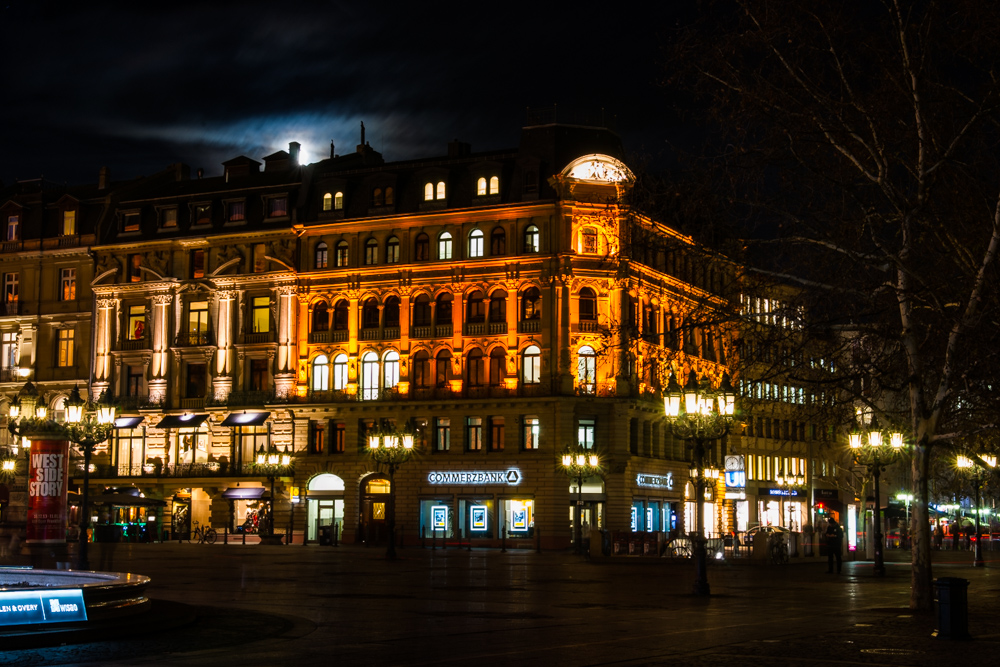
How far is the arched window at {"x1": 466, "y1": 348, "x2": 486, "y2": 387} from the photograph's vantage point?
6694 centimetres

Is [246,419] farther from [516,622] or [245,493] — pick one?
[516,622]

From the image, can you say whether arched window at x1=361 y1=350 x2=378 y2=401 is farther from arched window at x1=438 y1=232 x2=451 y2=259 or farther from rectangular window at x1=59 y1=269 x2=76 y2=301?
rectangular window at x1=59 y1=269 x2=76 y2=301

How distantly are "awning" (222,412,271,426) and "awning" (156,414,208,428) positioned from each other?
6.11ft

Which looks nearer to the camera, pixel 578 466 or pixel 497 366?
pixel 578 466

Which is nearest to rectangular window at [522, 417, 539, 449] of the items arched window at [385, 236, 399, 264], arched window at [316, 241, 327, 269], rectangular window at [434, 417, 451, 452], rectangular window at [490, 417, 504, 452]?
rectangular window at [490, 417, 504, 452]

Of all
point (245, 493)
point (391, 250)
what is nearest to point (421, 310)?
point (391, 250)

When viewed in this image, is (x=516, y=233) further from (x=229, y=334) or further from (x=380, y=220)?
(x=229, y=334)

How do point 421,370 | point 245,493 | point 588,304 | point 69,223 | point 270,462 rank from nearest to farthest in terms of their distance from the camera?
point 588,304
point 270,462
point 421,370
point 245,493
point 69,223

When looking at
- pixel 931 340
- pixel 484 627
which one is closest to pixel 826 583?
pixel 931 340

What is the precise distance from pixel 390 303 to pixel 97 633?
52.6m

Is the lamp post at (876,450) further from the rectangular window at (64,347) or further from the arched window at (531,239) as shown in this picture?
the rectangular window at (64,347)

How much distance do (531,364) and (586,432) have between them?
4511mm

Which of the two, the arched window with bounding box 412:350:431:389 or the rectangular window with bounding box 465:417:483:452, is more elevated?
the arched window with bounding box 412:350:431:389

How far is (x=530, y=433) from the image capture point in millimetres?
65688
